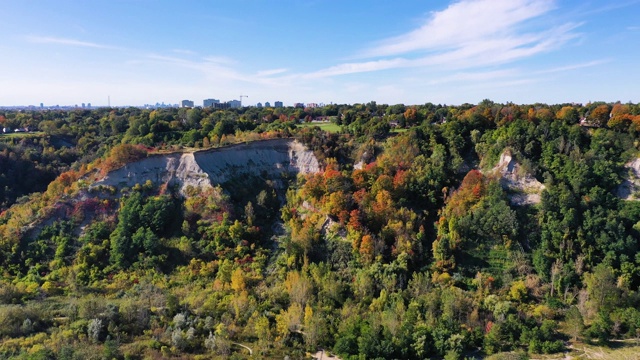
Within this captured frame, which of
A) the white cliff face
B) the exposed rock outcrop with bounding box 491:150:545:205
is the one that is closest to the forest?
the exposed rock outcrop with bounding box 491:150:545:205

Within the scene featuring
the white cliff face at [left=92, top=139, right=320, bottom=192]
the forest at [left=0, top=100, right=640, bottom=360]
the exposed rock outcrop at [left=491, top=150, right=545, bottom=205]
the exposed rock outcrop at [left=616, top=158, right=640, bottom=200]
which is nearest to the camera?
the forest at [left=0, top=100, right=640, bottom=360]

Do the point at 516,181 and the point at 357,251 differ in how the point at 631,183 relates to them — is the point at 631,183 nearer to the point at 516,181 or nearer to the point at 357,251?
the point at 516,181

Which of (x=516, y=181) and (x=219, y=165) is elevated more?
(x=219, y=165)


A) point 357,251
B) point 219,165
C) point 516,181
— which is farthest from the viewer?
point 219,165

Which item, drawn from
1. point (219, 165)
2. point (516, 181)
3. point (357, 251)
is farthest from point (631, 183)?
point (219, 165)

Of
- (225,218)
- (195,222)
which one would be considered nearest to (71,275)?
(195,222)

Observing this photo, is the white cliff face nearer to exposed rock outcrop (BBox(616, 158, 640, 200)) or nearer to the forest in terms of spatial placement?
the forest
